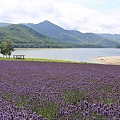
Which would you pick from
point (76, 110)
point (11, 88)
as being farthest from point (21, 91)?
point (76, 110)

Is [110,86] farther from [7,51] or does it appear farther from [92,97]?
[7,51]

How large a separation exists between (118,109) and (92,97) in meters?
1.62

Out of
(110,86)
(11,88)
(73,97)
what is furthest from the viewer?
(110,86)

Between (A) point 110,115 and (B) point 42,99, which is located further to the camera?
(B) point 42,99

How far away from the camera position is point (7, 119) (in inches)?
131

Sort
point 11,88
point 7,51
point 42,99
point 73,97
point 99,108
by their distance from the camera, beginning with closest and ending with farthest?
point 99,108 < point 42,99 < point 73,97 < point 11,88 < point 7,51

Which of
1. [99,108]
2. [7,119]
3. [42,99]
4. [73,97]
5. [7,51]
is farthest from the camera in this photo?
[7,51]

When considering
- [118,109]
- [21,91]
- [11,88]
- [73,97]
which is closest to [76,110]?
[118,109]

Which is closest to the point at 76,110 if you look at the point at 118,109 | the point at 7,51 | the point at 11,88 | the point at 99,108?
the point at 99,108

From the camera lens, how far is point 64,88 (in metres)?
6.70

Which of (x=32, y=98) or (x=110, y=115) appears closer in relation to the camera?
(x=110, y=115)

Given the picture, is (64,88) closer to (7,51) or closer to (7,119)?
(7,119)

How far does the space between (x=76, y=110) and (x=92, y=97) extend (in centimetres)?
148

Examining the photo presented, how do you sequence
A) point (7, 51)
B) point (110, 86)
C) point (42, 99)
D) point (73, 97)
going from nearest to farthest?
1. point (42, 99)
2. point (73, 97)
3. point (110, 86)
4. point (7, 51)
